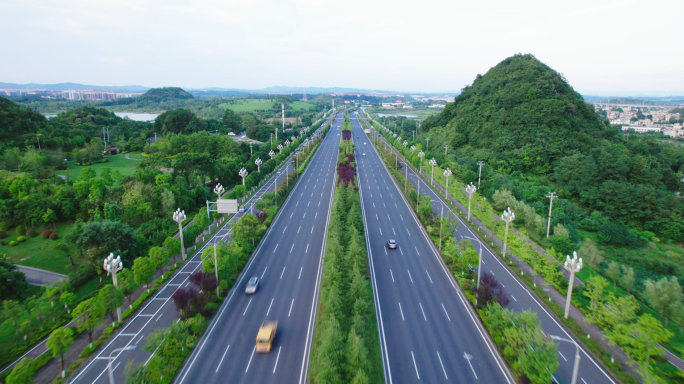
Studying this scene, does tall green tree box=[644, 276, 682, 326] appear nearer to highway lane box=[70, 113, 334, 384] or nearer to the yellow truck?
the yellow truck

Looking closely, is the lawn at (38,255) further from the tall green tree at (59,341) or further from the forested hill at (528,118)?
the forested hill at (528,118)

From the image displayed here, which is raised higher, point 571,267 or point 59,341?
point 571,267

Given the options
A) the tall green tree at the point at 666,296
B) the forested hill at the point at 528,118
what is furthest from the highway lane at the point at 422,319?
the forested hill at the point at 528,118

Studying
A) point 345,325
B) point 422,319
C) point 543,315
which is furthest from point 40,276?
point 543,315

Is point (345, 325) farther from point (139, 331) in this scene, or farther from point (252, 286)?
point (139, 331)

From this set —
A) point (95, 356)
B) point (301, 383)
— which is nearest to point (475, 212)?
point (301, 383)
